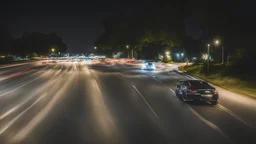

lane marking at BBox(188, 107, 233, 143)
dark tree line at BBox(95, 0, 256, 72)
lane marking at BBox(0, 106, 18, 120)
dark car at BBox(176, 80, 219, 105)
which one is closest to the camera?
lane marking at BBox(188, 107, 233, 143)

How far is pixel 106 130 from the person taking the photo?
45.4ft

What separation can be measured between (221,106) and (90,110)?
304 inches

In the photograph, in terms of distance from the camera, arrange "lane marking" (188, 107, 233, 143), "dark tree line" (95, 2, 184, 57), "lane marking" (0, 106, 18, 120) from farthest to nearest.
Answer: "dark tree line" (95, 2, 184, 57)
"lane marking" (0, 106, 18, 120)
"lane marking" (188, 107, 233, 143)

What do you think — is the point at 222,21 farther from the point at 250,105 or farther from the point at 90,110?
the point at 90,110

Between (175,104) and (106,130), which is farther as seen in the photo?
(175,104)

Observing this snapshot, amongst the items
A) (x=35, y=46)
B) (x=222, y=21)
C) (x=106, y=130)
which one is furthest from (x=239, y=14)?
(x=35, y=46)

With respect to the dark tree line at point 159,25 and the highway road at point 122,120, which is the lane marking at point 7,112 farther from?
the dark tree line at point 159,25

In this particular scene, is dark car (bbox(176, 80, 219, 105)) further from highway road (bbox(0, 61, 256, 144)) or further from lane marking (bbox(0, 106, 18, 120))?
lane marking (bbox(0, 106, 18, 120))

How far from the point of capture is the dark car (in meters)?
21.2

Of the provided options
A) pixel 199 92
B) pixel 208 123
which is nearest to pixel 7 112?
pixel 208 123

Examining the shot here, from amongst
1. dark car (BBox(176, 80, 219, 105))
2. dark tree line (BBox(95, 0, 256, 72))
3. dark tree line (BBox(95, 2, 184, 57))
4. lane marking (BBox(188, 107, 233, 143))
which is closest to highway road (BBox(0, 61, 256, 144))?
lane marking (BBox(188, 107, 233, 143))

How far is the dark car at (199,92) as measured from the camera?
69.4ft

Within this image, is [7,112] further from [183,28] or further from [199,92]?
[183,28]

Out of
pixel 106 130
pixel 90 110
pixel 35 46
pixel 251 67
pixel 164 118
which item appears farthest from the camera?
pixel 35 46
